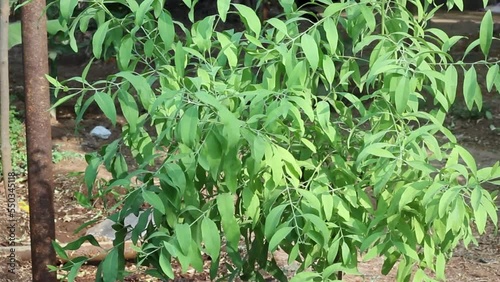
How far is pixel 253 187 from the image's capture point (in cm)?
242

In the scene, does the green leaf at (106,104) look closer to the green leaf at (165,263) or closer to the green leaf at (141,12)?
the green leaf at (141,12)

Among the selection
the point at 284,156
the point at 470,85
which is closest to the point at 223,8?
the point at 284,156

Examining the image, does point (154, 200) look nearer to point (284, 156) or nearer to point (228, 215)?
point (228, 215)

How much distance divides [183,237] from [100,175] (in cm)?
433

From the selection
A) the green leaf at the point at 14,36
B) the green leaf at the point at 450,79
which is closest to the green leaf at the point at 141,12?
the green leaf at the point at 450,79

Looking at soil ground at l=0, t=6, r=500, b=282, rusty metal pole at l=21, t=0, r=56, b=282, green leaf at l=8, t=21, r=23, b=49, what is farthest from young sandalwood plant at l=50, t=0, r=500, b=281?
green leaf at l=8, t=21, r=23, b=49

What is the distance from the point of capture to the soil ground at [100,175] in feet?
15.4

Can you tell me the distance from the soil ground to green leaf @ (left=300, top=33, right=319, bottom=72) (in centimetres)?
83

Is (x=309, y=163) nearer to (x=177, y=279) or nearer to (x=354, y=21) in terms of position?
(x=354, y=21)

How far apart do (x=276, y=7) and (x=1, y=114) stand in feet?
30.3

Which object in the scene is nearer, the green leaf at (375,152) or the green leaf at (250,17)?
the green leaf at (375,152)

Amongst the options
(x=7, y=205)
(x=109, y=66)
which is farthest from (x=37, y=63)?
(x=109, y=66)

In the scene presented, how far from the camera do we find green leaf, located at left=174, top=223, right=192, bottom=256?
2158mm

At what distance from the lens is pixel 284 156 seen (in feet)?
7.50
